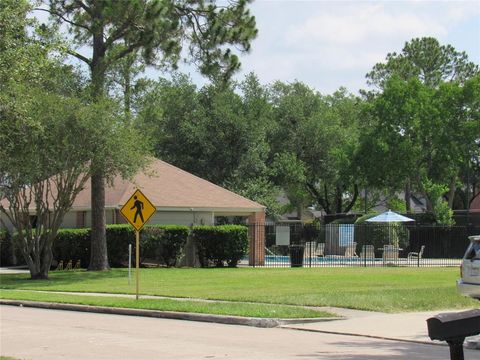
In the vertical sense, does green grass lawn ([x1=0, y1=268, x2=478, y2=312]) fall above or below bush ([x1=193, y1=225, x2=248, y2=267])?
below

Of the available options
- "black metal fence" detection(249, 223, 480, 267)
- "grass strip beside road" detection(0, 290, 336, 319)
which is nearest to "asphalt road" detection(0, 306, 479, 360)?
"grass strip beside road" detection(0, 290, 336, 319)

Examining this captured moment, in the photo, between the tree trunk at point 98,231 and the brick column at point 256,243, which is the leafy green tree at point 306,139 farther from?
the tree trunk at point 98,231

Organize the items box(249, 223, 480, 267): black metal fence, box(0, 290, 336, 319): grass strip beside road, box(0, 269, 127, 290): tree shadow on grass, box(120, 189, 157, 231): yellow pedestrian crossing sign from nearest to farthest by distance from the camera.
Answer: box(0, 290, 336, 319): grass strip beside road
box(120, 189, 157, 231): yellow pedestrian crossing sign
box(0, 269, 127, 290): tree shadow on grass
box(249, 223, 480, 267): black metal fence

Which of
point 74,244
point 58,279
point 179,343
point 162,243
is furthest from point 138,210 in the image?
point 74,244

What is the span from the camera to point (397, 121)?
158 feet

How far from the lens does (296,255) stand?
35.1m

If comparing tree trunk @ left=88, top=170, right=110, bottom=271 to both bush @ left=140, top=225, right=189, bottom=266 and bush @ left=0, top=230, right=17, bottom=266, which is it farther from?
bush @ left=0, top=230, right=17, bottom=266

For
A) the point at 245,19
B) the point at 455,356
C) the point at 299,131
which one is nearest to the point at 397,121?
the point at 299,131

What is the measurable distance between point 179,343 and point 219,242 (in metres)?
22.9

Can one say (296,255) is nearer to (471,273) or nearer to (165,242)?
(165,242)

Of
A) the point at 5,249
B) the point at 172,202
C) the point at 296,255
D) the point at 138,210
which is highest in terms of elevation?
the point at 172,202

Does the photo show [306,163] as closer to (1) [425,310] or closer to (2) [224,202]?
(2) [224,202]

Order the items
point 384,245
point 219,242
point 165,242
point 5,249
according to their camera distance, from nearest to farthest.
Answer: point 165,242
point 219,242
point 5,249
point 384,245

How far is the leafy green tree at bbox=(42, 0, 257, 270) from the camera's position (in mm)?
28219
